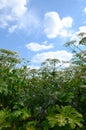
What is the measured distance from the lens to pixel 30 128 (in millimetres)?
6805

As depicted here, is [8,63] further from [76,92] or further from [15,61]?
[76,92]

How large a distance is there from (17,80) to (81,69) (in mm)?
1606

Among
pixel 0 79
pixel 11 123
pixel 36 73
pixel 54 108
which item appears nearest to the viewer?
pixel 54 108

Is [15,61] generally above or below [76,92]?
above

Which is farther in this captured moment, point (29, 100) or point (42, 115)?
point (29, 100)

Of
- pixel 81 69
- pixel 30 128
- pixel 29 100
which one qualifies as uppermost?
pixel 81 69

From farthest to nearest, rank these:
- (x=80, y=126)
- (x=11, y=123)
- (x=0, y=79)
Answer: (x=0, y=79) < (x=11, y=123) < (x=80, y=126)

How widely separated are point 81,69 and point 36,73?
315 cm

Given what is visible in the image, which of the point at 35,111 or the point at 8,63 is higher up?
the point at 8,63

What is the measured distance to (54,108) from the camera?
6676mm

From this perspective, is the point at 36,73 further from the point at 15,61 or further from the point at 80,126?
the point at 80,126

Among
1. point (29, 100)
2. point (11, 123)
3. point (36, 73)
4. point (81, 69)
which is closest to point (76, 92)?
point (81, 69)

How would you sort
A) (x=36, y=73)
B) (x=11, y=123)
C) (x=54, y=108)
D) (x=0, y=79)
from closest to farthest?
1. (x=54, y=108)
2. (x=11, y=123)
3. (x=0, y=79)
4. (x=36, y=73)

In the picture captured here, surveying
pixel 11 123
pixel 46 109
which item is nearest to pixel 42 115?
pixel 46 109
